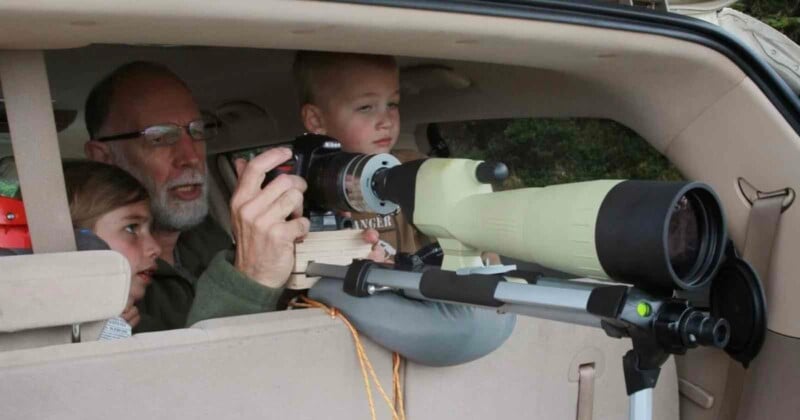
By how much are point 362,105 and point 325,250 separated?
1.76 ft

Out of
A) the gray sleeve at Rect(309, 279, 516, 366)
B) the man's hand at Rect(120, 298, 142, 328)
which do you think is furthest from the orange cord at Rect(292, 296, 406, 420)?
the man's hand at Rect(120, 298, 142, 328)

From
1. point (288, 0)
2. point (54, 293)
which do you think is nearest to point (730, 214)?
point (288, 0)

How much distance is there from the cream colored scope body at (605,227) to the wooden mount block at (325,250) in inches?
12.2

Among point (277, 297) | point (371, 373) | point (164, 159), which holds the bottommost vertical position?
point (371, 373)

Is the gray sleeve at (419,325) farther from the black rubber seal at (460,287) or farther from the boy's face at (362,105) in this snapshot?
the boy's face at (362,105)

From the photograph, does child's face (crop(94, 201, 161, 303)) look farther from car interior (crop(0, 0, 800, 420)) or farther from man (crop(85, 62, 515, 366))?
car interior (crop(0, 0, 800, 420))

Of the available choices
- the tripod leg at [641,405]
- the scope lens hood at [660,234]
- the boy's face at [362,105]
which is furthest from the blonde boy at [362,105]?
the scope lens hood at [660,234]

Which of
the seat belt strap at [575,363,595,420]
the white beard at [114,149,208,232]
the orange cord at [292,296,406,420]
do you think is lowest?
the seat belt strap at [575,363,595,420]

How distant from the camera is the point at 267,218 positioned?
54.6 inches

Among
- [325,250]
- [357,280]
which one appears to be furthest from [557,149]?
[357,280]

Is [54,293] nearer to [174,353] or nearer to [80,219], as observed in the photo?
[174,353]

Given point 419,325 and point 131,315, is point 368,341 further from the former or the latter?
point 131,315

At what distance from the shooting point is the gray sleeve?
1.36 meters

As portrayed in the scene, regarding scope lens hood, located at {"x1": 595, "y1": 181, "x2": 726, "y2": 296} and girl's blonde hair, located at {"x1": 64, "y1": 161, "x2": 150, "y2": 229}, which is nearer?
scope lens hood, located at {"x1": 595, "y1": 181, "x2": 726, "y2": 296}
